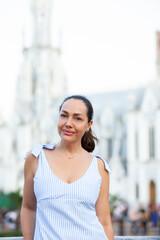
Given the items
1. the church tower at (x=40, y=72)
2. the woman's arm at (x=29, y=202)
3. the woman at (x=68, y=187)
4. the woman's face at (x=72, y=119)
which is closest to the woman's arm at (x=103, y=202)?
the woman at (x=68, y=187)

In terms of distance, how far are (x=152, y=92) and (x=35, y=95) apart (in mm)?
18002

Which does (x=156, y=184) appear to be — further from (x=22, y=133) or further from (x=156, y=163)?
(x=22, y=133)

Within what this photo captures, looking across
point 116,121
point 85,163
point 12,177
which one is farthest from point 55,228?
point 12,177

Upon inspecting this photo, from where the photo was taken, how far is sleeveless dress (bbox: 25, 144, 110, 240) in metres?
2.64

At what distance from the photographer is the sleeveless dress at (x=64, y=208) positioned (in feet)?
8.66

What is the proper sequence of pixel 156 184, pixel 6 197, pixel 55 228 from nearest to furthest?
pixel 55 228 → pixel 6 197 → pixel 156 184

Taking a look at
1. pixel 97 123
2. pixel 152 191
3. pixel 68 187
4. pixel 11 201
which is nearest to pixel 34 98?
pixel 97 123

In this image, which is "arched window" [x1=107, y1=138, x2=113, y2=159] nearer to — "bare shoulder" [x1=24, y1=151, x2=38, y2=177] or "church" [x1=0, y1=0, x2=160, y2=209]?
"church" [x1=0, y1=0, x2=160, y2=209]

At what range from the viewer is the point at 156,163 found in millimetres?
36781

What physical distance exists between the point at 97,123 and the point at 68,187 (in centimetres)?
4223

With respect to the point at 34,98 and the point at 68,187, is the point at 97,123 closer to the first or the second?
the point at 34,98

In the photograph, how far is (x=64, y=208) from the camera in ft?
8.71

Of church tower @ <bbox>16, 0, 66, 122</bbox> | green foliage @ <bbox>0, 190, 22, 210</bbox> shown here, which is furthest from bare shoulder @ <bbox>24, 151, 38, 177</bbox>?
church tower @ <bbox>16, 0, 66, 122</bbox>

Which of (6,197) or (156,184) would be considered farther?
(156,184)
